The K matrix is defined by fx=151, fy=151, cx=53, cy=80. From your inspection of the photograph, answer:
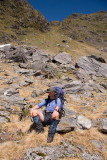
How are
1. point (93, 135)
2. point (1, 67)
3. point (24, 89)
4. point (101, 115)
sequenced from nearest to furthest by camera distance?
1. point (93, 135)
2. point (101, 115)
3. point (24, 89)
4. point (1, 67)

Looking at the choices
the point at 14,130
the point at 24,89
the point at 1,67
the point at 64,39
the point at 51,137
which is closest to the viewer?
the point at 51,137

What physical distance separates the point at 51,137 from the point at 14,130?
195 centimetres

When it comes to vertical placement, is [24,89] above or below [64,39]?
below

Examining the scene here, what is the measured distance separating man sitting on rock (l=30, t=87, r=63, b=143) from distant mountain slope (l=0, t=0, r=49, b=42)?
29.9 m

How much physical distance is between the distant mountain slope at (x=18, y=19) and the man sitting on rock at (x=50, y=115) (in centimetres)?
2986

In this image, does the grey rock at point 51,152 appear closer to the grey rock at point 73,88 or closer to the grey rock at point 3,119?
the grey rock at point 3,119

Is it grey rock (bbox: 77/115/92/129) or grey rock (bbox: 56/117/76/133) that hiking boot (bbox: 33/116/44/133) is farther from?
grey rock (bbox: 77/115/92/129)

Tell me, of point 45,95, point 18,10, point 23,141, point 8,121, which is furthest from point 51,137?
point 18,10

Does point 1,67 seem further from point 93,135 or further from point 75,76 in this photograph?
point 93,135

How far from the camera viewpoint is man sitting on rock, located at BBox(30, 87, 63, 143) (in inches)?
250

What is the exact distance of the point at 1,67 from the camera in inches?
Result: 739

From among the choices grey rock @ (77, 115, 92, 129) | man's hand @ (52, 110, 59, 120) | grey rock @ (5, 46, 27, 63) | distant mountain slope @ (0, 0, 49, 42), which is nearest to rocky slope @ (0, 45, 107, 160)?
grey rock @ (77, 115, 92, 129)

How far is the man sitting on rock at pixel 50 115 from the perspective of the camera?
635cm

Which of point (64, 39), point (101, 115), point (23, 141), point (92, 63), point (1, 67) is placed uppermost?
point (64, 39)
